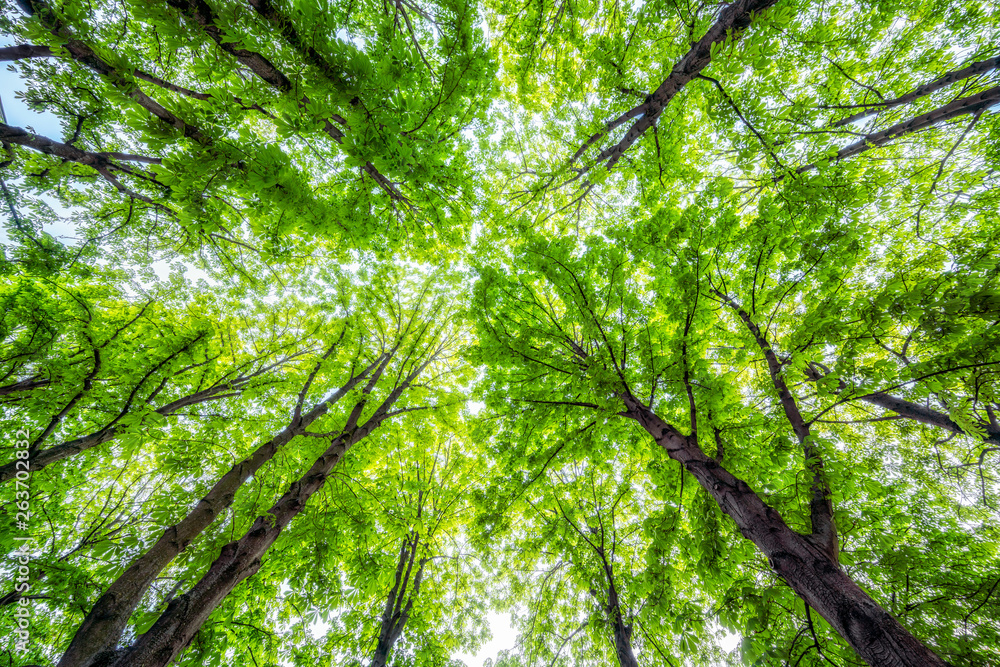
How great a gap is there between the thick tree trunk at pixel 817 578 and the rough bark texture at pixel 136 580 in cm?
497

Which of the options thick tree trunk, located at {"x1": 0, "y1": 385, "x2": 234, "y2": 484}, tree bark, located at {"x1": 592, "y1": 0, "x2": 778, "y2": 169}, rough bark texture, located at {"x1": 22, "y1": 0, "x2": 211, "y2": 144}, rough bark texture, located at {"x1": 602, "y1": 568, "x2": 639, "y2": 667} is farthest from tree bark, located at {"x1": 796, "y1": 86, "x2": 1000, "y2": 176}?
thick tree trunk, located at {"x1": 0, "y1": 385, "x2": 234, "y2": 484}

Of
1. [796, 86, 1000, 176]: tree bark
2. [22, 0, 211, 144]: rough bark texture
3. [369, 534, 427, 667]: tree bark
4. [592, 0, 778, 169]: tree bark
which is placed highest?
[796, 86, 1000, 176]: tree bark

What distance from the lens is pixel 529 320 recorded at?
167 inches

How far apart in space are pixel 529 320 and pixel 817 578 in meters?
3.31

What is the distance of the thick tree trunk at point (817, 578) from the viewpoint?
62.4 inches

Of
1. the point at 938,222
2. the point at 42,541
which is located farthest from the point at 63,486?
the point at 938,222

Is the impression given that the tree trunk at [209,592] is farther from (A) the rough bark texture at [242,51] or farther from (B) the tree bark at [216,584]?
(A) the rough bark texture at [242,51]

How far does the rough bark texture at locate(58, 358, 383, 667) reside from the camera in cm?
233

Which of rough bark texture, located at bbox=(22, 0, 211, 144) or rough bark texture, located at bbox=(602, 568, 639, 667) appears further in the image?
rough bark texture, located at bbox=(602, 568, 639, 667)

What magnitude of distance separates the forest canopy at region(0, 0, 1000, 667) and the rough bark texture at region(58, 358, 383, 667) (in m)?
0.02

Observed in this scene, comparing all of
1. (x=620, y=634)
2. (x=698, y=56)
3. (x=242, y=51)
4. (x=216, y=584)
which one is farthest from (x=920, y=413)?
(x=242, y=51)

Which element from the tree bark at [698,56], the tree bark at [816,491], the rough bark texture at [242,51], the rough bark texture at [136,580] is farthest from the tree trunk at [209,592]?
the tree bark at [698,56]

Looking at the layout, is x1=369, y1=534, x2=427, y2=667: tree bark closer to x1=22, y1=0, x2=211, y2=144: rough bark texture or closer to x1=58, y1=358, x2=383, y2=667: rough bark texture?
x1=58, y1=358, x2=383, y2=667: rough bark texture

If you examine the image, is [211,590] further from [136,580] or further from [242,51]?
[242,51]
